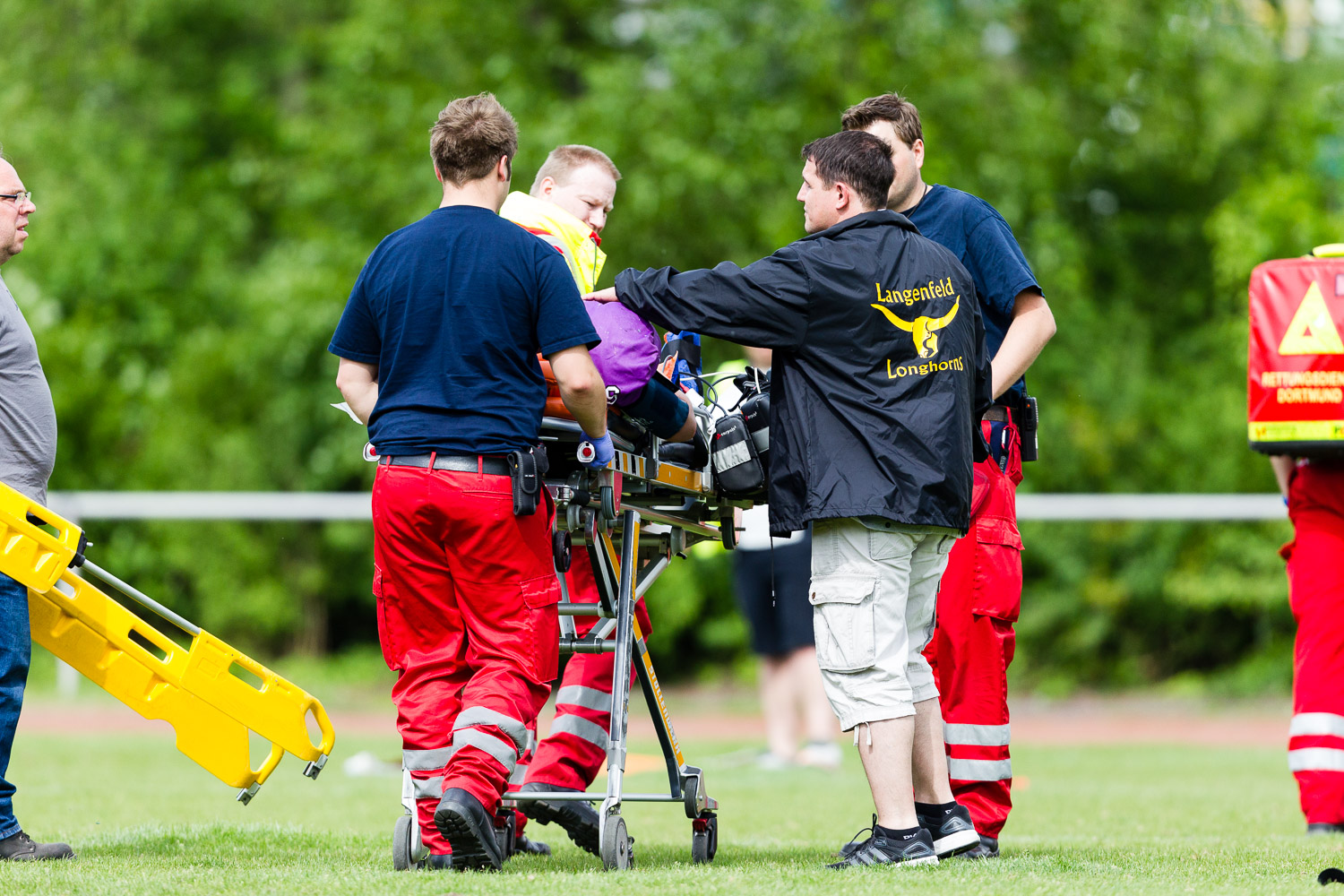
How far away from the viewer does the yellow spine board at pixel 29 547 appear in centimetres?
461

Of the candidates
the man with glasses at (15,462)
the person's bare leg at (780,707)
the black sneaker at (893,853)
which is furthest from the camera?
the person's bare leg at (780,707)

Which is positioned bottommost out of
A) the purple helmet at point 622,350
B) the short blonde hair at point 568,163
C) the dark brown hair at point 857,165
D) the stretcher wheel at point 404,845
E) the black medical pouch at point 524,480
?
the stretcher wheel at point 404,845

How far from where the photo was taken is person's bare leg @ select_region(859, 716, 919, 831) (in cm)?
450

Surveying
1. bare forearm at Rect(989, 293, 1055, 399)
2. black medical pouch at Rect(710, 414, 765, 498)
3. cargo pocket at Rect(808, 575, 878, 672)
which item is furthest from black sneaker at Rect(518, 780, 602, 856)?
bare forearm at Rect(989, 293, 1055, 399)

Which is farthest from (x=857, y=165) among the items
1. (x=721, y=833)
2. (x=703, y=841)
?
(x=721, y=833)

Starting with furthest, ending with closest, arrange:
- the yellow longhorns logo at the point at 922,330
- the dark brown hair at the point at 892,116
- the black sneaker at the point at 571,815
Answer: the dark brown hair at the point at 892,116 → the black sneaker at the point at 571,815 → the yellow longhorns logo at the point at 922,330

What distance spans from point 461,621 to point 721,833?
7.15 ft

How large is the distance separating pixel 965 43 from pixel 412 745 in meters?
13.9

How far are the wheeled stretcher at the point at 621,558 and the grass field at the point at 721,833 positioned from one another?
0.55ft

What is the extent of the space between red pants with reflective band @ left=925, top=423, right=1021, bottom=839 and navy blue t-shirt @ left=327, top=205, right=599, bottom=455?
4.73ft

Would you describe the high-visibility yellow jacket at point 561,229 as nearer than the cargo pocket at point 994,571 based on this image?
Yes

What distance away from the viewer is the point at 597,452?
4484 millimetres

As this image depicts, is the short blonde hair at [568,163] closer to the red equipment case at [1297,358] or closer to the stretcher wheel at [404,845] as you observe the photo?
the stretcher wheel at [404,845]

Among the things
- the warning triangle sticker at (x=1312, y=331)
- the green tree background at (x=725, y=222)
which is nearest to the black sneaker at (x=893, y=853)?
the warning triangle sticker at (x=1312, y=331)
